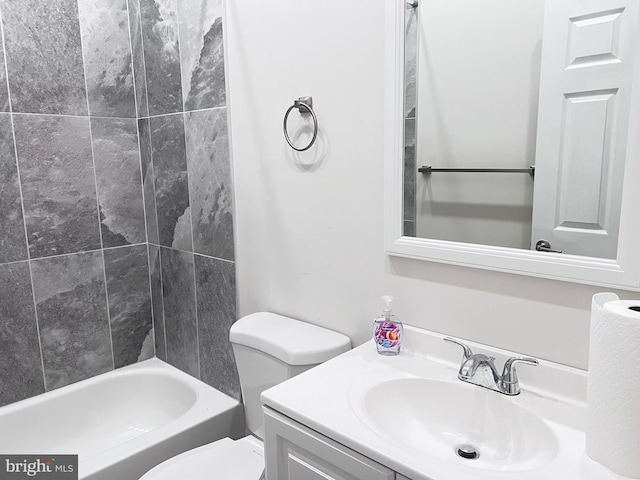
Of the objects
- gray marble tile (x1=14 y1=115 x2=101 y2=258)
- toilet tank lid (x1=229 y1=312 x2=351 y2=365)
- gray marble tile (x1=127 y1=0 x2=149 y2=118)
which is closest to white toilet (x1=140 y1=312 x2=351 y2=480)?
toilet tank lid (x1=229 y1=312 x2=351 y2=365)

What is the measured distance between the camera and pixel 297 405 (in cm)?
107

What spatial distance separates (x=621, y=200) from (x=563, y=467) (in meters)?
0.54

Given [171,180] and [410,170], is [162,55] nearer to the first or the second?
[171,180]

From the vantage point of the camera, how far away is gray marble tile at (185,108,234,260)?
187cm

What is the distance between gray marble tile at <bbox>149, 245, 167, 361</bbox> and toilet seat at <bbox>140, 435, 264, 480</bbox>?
85 cm

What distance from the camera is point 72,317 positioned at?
6.94 ft

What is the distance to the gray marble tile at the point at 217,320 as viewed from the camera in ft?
6.42

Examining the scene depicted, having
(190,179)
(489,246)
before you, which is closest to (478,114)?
(489,246)

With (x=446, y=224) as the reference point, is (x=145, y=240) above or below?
below

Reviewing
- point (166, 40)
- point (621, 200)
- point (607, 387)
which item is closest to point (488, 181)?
point (621, 200)

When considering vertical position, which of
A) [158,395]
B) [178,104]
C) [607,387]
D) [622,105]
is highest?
[178,104]

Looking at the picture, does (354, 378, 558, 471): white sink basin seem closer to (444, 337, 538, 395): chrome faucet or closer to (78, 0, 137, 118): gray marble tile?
(444, 337, 538, 395): chrome faucet

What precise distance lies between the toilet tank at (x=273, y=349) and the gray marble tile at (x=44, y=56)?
1.23 m

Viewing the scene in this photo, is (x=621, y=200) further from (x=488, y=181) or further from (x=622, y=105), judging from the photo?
(x=488, y=181)
